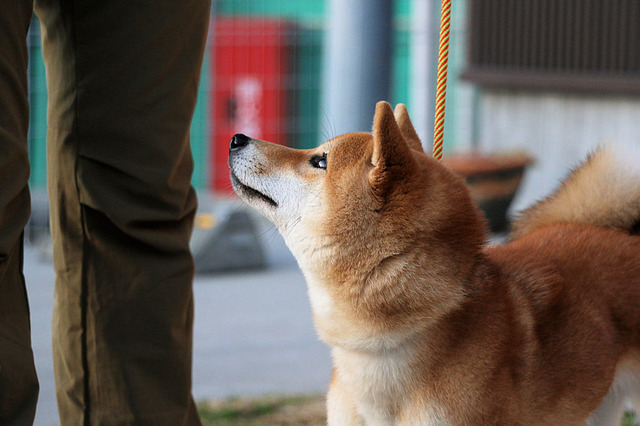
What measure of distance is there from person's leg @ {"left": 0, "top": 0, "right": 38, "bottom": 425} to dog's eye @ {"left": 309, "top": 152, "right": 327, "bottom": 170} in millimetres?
626

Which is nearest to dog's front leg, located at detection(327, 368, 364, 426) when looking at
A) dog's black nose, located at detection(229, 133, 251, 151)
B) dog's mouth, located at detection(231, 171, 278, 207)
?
dog's mouth, located at detection(231, 171, 278, 207)

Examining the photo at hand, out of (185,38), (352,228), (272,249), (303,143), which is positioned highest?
(185,38)

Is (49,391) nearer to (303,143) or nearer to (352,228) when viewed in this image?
(352,228)

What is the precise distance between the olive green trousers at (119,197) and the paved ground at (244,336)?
3.52 feet

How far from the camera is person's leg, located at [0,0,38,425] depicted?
159cm

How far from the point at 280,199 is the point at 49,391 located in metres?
1.63

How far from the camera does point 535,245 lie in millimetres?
2225

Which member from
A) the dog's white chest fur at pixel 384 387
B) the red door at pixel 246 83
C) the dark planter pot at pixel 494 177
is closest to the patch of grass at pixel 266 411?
the dog's white chest fur at pixel 384 387

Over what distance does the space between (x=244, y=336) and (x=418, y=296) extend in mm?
2227

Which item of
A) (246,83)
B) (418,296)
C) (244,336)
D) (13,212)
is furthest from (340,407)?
(246,83)

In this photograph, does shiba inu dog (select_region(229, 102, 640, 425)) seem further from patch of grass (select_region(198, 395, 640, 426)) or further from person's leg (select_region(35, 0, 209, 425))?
patch of grass (select_region(198, 395, 640, 426))

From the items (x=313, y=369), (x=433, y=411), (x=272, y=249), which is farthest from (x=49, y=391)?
(x=272, y=249)

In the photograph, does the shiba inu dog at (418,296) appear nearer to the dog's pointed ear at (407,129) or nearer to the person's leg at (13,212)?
the dog's pointed ear at (407,129)

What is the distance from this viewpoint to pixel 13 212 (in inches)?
65.2
